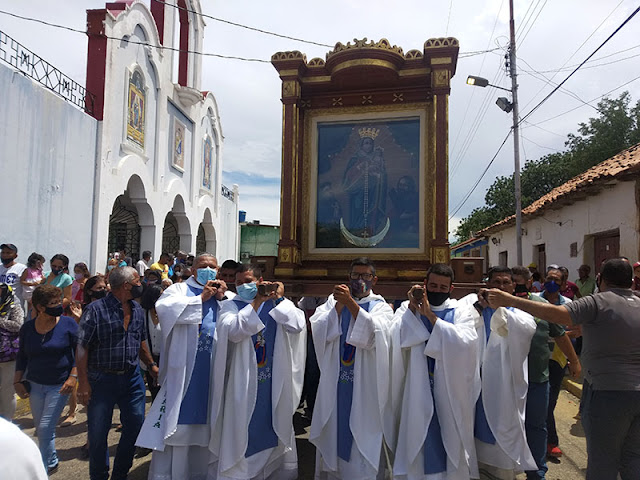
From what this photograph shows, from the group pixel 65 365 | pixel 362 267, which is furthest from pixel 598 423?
pixel 65 365

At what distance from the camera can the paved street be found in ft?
13.0

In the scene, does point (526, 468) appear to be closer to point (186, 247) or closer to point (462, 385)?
point (462, 385)

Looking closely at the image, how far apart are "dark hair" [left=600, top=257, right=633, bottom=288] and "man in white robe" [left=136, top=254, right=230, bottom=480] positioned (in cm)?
272

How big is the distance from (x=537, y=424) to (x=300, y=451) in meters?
2.12

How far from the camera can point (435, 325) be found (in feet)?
10.9

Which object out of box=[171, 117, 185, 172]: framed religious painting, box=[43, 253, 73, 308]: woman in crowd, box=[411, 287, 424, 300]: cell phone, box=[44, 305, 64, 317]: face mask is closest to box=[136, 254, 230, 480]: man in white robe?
box=[44, 305, 64, 317]: face mask

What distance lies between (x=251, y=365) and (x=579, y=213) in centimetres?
1046

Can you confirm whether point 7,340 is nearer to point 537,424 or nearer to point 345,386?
point 345,386

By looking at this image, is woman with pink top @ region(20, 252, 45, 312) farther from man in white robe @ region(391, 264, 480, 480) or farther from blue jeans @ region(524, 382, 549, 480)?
blue jeans @ region(524, 382, 549, 480)

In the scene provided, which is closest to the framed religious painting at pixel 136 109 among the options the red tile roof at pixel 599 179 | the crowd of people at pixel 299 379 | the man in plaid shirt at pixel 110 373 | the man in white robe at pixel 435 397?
the crowd of people at pixel 299 379

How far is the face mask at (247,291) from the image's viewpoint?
3.72 m

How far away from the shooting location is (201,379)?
3613 mm

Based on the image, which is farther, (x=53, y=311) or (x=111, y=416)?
(x=53, y=311)

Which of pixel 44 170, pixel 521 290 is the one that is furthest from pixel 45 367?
pixel 44 170
